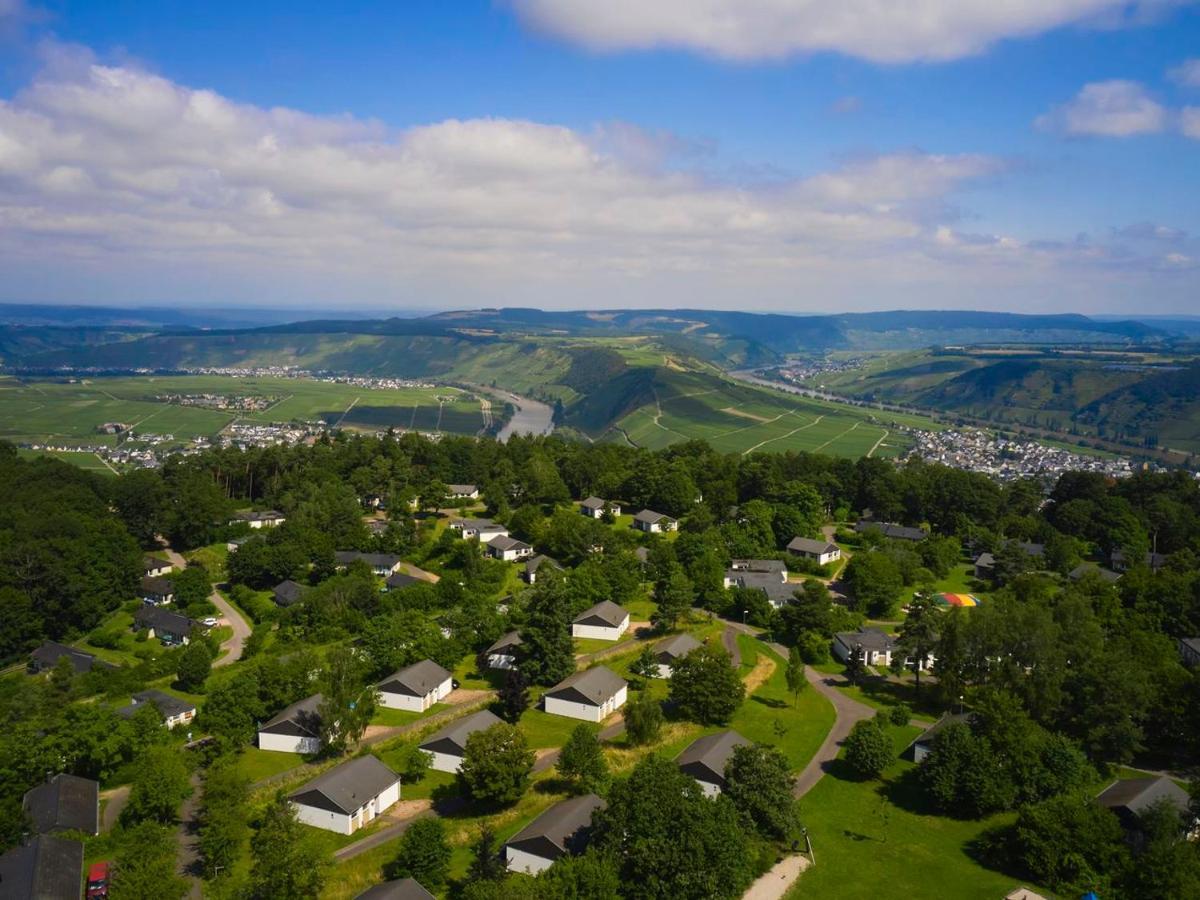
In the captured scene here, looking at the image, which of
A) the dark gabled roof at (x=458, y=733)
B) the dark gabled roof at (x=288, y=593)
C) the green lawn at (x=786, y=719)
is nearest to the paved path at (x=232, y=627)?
the dark gabled roof at (x=288, y=593)

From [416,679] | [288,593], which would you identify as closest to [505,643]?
[416,679]

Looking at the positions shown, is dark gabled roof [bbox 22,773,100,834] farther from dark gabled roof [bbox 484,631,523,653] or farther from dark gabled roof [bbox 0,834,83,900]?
dark gabled roof [bbox 484,631,523,653]

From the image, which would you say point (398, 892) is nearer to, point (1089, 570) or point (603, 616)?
point (603, 616)

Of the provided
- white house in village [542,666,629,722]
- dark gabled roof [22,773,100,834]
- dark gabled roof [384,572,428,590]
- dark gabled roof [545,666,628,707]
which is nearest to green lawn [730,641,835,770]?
white house in village [542,666,629,722]

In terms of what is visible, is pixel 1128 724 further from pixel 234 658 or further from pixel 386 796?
pixel 234 658

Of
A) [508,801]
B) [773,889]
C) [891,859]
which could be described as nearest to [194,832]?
[508,801]

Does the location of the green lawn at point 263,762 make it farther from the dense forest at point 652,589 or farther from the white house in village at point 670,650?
the white house in village at point 670,650
